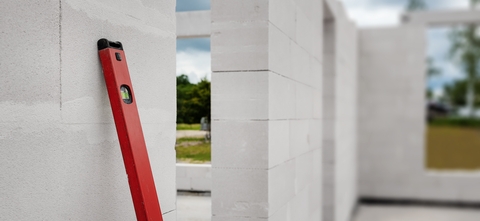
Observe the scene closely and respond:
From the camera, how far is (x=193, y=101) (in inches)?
82.4

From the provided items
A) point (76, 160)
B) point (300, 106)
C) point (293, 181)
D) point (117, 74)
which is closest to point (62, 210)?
point (76, 160)

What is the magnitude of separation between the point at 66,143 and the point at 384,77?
564 centimetres

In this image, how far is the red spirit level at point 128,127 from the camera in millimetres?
1120

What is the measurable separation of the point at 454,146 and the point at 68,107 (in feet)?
50.1

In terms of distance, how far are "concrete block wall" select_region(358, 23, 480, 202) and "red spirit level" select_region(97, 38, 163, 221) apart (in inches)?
211

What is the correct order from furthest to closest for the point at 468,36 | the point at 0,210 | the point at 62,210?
the point at 468,36, the point at 62,210, the point at 0,210

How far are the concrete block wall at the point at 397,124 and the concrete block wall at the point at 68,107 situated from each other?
17.0 feet

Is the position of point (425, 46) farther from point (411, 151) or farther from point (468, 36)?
point (468, 36)

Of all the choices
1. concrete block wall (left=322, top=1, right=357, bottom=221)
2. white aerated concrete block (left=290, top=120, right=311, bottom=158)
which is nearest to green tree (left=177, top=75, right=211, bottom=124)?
white aerated concrete block (left=290, top=120, right=311, bottom=158)

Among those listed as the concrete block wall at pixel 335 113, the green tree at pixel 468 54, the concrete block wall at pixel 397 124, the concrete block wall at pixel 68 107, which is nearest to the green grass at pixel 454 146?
the green tree at pixel 468 54

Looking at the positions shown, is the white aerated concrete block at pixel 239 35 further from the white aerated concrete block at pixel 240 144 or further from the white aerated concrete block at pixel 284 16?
the white aerated concrete block at pixel 240 144

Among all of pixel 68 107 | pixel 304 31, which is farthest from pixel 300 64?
pixel 68 107

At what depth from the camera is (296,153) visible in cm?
244

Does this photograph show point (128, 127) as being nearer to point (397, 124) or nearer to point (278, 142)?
point (278, 142)
